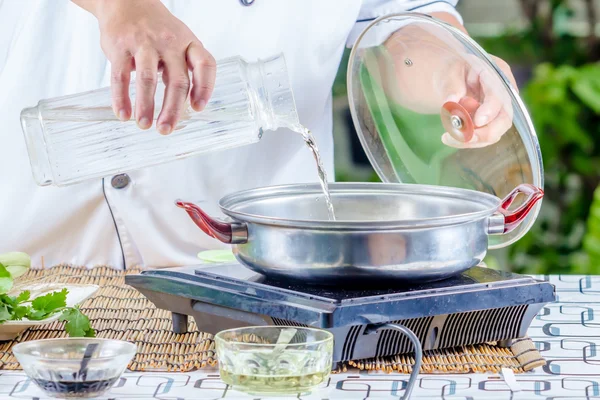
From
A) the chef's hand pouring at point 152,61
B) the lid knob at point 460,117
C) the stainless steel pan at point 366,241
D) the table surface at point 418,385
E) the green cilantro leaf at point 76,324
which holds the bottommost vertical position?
the table surface at point 418,385

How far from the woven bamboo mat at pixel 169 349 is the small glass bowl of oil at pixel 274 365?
145 millimetres

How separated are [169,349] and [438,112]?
21.2 inches

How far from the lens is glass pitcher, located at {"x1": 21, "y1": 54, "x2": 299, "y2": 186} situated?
131 cm

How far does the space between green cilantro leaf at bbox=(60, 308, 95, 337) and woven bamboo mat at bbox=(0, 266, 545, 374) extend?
0.05 metres

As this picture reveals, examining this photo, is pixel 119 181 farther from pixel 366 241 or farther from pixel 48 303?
pixel 366 241

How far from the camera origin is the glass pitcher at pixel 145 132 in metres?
1.31

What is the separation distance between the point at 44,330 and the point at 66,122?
0.32 m

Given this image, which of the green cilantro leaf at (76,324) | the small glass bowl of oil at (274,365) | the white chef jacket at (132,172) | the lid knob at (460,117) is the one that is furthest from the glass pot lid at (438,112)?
the green cilantro leaf at (76,324)

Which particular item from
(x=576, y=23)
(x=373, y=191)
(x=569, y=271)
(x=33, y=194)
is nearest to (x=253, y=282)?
(x=373, y=191)

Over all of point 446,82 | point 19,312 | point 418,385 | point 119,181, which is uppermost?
point 446,82

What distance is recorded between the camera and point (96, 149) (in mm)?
1383

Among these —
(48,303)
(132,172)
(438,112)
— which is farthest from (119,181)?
(438,112)

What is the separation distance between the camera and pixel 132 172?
5.74ft

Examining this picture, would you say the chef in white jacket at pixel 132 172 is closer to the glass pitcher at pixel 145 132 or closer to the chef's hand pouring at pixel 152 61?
the glass pitcher at pixel 145 132
